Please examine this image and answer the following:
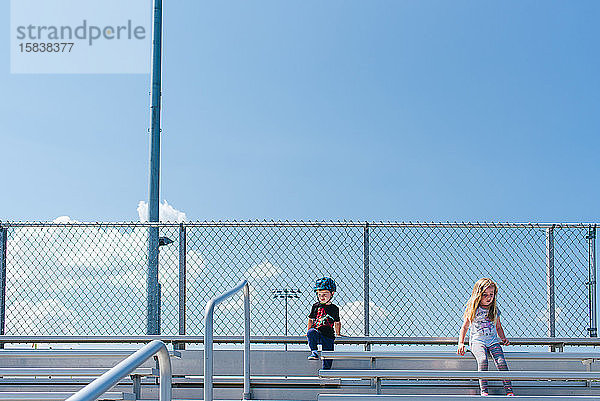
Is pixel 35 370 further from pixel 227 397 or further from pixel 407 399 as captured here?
pixel 407 399

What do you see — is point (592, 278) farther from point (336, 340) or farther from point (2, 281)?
point (2, 281)

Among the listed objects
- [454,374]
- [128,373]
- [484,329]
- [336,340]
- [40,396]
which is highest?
[128,373]

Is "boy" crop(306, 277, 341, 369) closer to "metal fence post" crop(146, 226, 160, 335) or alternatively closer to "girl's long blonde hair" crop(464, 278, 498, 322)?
"girl's long blonde hair" crop(464, 278, 498, 322)

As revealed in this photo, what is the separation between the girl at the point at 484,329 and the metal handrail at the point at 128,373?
13.5 feet

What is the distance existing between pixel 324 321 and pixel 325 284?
1.42 feet

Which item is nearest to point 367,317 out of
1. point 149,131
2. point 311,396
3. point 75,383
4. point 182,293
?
point 311,396

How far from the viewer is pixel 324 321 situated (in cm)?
700

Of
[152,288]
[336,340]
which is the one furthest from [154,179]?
[336,340]

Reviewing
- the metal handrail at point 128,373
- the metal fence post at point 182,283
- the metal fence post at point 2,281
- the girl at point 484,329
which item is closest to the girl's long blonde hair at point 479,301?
the girl at point 484,329

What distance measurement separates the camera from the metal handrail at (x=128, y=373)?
240 cm

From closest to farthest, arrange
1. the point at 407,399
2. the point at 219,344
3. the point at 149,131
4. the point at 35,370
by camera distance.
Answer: the point at 407,399 → the point at 35,370 → the point at 219,344 → the point at 149,131

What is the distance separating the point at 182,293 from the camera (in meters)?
7.50

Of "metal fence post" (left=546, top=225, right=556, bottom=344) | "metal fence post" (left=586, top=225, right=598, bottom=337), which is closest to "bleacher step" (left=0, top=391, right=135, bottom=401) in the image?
"metal fence post" (left=546, top=225, right=556, bottom=344)

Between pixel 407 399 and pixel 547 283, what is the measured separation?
2.52 meters
